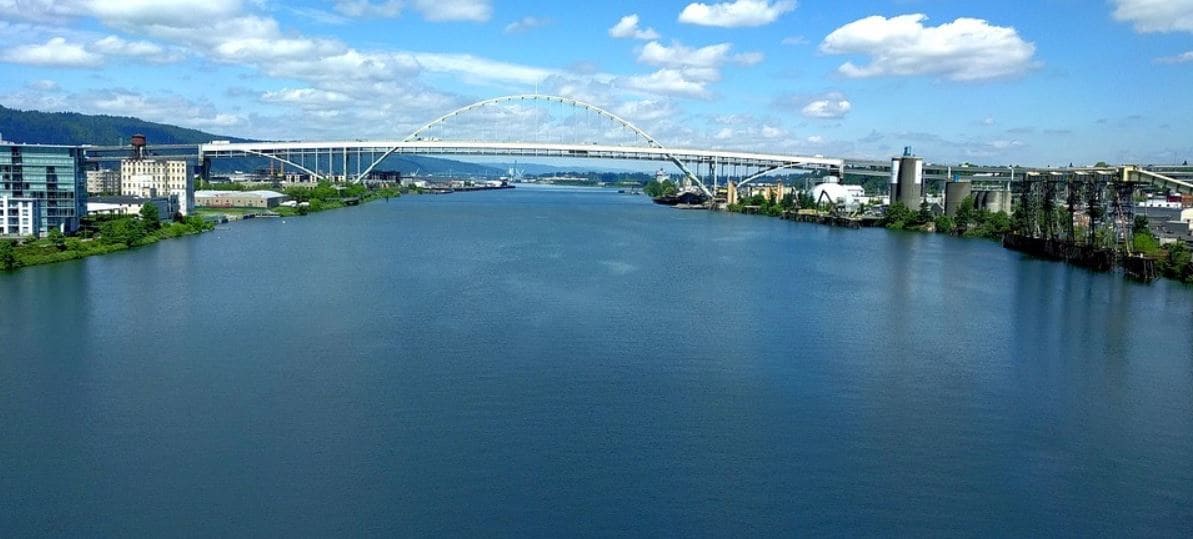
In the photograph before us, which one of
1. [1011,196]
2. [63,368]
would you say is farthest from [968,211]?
[63,368]

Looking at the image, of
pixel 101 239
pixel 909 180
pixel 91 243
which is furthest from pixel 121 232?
pixel 909 180

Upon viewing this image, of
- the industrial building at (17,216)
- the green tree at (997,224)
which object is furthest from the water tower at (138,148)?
the green tree at (997,224)

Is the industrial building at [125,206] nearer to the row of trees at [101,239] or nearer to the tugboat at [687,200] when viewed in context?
the row of trees at [101,239]

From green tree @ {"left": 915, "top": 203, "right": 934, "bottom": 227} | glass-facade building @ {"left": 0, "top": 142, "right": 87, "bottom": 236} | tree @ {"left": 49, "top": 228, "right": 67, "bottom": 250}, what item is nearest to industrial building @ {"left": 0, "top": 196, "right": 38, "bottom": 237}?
glass-facade building @ {"left": 0, "top": 142, "right": 87, "bottom": 236}

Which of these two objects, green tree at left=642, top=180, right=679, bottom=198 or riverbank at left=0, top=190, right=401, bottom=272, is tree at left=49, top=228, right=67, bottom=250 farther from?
green tree at left=642, top=180, right=679, bottom=198

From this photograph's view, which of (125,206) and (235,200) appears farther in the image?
(235,200)

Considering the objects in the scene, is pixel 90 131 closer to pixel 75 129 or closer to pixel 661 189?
pixel 75 129

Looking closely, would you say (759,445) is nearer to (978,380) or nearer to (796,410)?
(796,410)
